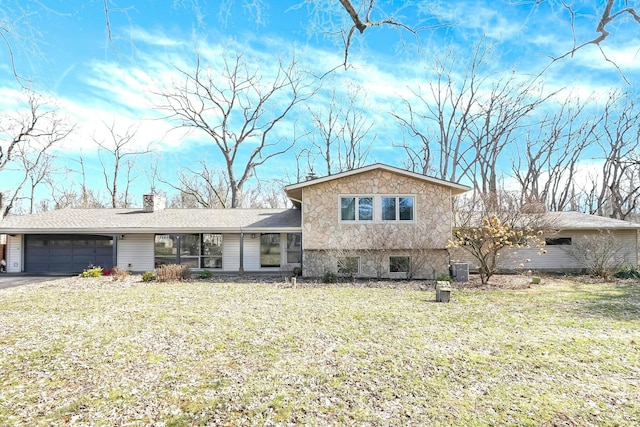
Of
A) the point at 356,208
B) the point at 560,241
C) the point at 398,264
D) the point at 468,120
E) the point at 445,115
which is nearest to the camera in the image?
the point at 356,208

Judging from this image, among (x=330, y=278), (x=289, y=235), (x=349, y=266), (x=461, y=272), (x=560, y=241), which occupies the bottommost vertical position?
(x=330, y=278)

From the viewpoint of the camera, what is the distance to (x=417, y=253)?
1461cm

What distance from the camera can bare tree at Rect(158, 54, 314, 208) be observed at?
1134 inches

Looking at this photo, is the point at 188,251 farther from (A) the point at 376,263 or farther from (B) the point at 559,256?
(B) the point at 559,256

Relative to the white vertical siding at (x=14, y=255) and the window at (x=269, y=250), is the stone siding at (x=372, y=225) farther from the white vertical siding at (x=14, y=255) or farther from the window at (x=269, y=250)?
the white vertical siding at (x=14, y=255)

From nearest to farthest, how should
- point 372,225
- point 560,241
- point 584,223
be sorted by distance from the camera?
1. point 372,225
2. point 584,223
3. point 560,241

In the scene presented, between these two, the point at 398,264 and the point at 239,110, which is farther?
the point at 239,110

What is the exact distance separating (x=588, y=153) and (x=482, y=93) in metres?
10.8

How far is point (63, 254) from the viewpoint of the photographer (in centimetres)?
1695

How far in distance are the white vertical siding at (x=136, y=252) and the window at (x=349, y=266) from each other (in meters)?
8.76

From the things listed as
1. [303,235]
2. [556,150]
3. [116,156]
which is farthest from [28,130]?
[556,150]

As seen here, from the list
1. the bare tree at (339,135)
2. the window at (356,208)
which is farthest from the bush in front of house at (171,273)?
the bare tree at (339,135)

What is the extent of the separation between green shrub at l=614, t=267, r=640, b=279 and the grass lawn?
6.90 m

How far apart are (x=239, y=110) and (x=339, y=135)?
8.64 meters
